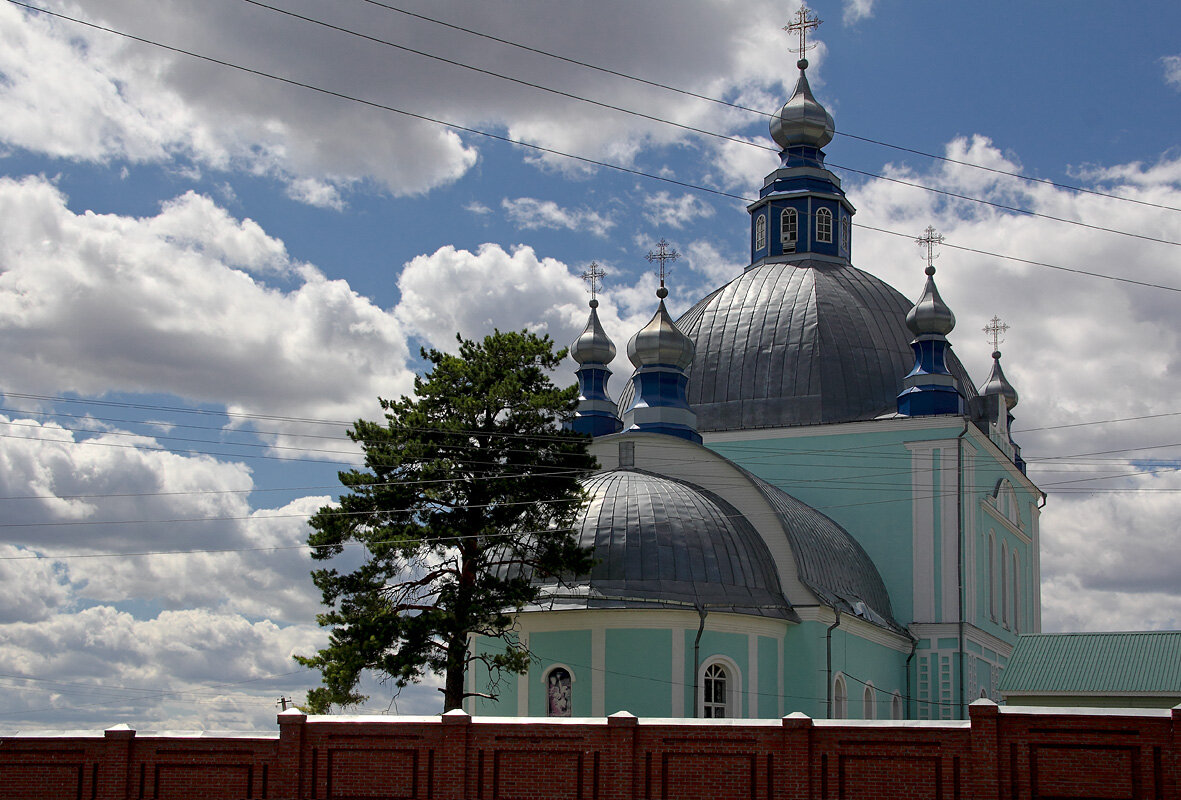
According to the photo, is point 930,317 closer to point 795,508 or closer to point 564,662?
point 795,508

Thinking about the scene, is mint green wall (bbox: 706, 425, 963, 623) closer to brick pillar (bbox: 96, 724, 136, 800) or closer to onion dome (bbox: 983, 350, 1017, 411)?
onion dome (bbox: 983, 350, 1017, 411)

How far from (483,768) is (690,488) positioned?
11.1 metres

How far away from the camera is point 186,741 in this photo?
18.9 m

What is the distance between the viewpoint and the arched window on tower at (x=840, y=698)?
27000mm

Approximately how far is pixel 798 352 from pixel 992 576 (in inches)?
298

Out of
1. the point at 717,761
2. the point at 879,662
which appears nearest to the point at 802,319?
the point at 879,662

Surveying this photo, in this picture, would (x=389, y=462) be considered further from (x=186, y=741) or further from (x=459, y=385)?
(x=186, y=741)

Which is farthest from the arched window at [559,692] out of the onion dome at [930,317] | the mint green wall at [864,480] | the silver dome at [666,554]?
the onion dome at [930,317]

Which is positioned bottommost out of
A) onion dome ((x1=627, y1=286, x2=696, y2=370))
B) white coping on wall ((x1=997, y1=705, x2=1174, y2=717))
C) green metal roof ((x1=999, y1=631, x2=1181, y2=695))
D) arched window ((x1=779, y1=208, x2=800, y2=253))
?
white coping on wall ((x1=997, y1=705, x2=1174, y2=717))

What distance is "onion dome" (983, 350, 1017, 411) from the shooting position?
Result: 45.0m

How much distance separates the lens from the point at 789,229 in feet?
135

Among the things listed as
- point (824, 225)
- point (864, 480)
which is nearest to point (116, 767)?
point (864, 480)

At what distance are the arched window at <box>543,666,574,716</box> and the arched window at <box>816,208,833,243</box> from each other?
19.5m

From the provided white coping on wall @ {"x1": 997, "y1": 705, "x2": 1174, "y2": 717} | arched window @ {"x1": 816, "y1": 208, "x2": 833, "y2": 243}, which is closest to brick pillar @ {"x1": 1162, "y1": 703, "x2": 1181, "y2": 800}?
white coping on wall @ {"x1": 997, "y1": 705, "x2": 1174, "y2": 717}
